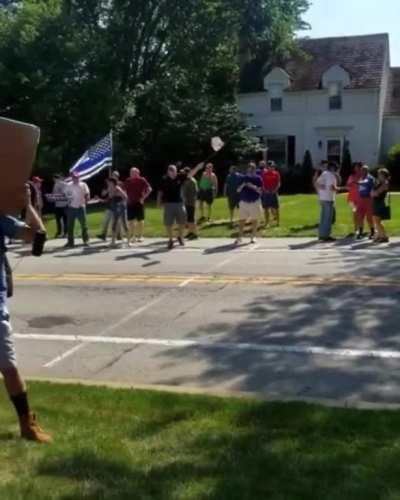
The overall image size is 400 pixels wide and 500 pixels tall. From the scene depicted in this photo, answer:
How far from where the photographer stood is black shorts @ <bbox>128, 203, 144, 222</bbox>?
60.1ft

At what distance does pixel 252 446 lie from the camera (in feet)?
16.6

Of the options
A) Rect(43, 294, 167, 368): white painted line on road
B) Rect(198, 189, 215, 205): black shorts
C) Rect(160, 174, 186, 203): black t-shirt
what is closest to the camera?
Rect(43, 294, 167, 368): white painted line on road

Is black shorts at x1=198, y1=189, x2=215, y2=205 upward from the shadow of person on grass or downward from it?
upward

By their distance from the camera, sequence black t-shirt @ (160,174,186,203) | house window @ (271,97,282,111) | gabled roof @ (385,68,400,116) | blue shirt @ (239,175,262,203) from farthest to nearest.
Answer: house window @ (271,97,282,111) < gabled roof @ (385,68,400,116) < blue shirt @ (239,175,262,203) < black t-shirt @ (160,174,186,203)

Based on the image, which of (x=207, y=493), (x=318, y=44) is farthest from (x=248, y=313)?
(x=318, y=44)

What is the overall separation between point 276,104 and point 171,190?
3035cm

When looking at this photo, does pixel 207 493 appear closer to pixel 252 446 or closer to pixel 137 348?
pixel 252 446

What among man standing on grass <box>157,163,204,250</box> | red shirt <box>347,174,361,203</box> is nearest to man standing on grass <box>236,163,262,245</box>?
man standing on grass <box>157,163,204,250</box>

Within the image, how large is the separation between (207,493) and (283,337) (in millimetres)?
4402

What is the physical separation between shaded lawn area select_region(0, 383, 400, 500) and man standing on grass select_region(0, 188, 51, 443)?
12cm

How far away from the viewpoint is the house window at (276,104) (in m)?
45.7

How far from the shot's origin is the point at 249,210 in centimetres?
1733

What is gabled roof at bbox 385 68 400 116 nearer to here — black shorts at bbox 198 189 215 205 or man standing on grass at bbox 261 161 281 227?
black shorts at bbox 198 189 215 205

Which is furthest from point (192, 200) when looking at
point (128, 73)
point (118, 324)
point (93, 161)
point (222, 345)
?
point (128, 73)
